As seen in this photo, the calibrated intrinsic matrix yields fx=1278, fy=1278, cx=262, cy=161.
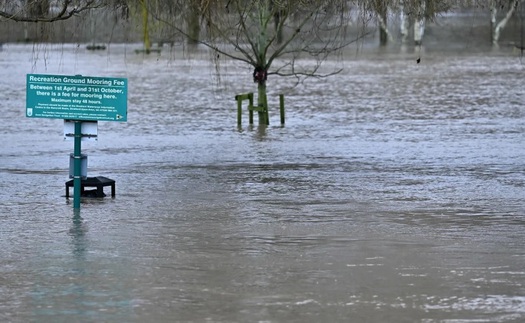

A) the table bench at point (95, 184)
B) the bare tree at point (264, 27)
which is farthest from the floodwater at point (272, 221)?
the bare tree at point (264, 27)

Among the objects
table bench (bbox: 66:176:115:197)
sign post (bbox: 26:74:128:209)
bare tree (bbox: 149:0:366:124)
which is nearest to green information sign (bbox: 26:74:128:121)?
sign post (bbox: 26:74:128:209)

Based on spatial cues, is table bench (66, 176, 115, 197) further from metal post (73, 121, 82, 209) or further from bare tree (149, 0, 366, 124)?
bare tree (149, 0, 366, 124)

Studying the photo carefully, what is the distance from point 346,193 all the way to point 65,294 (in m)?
7.38

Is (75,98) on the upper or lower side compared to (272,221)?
upper

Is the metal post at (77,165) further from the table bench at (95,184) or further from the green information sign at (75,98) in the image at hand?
the table bench at (95,184)

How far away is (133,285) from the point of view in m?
10.1

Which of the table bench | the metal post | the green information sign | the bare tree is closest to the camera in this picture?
the green information sign

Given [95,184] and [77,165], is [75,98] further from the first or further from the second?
[95,184]

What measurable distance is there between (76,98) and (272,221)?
254cm

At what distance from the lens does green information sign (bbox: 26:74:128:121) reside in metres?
14.0

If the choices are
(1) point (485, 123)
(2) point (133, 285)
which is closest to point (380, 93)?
(1) point (485, 123)

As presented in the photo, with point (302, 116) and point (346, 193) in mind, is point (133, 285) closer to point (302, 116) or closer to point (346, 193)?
point (346, 193)

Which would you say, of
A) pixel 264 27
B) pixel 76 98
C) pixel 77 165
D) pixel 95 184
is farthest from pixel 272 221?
pixel 264 27

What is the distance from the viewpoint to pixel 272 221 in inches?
542
